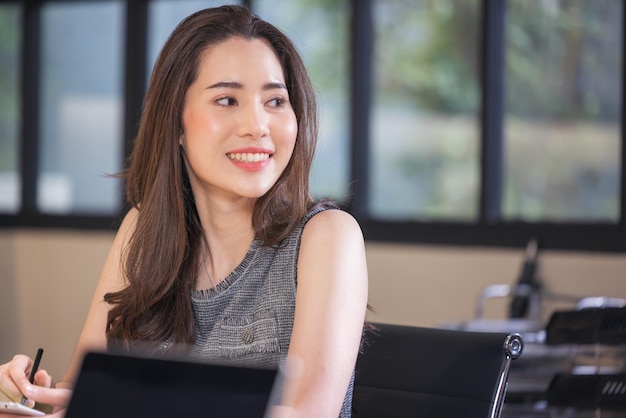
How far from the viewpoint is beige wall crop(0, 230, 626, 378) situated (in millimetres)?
4215

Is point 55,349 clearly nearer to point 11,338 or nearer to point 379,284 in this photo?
point 11,338

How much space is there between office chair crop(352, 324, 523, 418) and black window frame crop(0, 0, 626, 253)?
198 centimetres

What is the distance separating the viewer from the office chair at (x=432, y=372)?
1.75 m

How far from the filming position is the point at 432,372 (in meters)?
1.83

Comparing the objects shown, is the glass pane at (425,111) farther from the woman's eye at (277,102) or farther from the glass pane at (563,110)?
the woman's eye at (277,102)

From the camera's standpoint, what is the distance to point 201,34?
1891 mm

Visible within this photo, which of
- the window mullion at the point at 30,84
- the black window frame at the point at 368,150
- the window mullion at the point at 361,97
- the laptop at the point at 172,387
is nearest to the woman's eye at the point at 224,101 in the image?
the laptop at the point at 172,387

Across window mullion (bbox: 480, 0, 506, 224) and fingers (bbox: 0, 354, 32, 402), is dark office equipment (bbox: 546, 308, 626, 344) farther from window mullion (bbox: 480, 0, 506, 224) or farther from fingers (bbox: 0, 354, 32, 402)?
window mullion (bbox: 480, 0, 506, 224)

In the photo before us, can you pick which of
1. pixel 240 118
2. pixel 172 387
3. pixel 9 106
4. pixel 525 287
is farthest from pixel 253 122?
pixel 9 106

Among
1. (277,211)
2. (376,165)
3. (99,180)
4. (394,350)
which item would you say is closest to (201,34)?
(277,211)

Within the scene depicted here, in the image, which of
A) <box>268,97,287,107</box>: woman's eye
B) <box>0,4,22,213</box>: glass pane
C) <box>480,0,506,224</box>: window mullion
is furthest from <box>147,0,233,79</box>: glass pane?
<box>268,97,287,107</box>: woman's eye

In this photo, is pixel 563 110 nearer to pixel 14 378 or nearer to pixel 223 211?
pixel 223 211

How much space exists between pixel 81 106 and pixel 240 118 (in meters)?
4.34

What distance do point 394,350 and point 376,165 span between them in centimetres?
314
